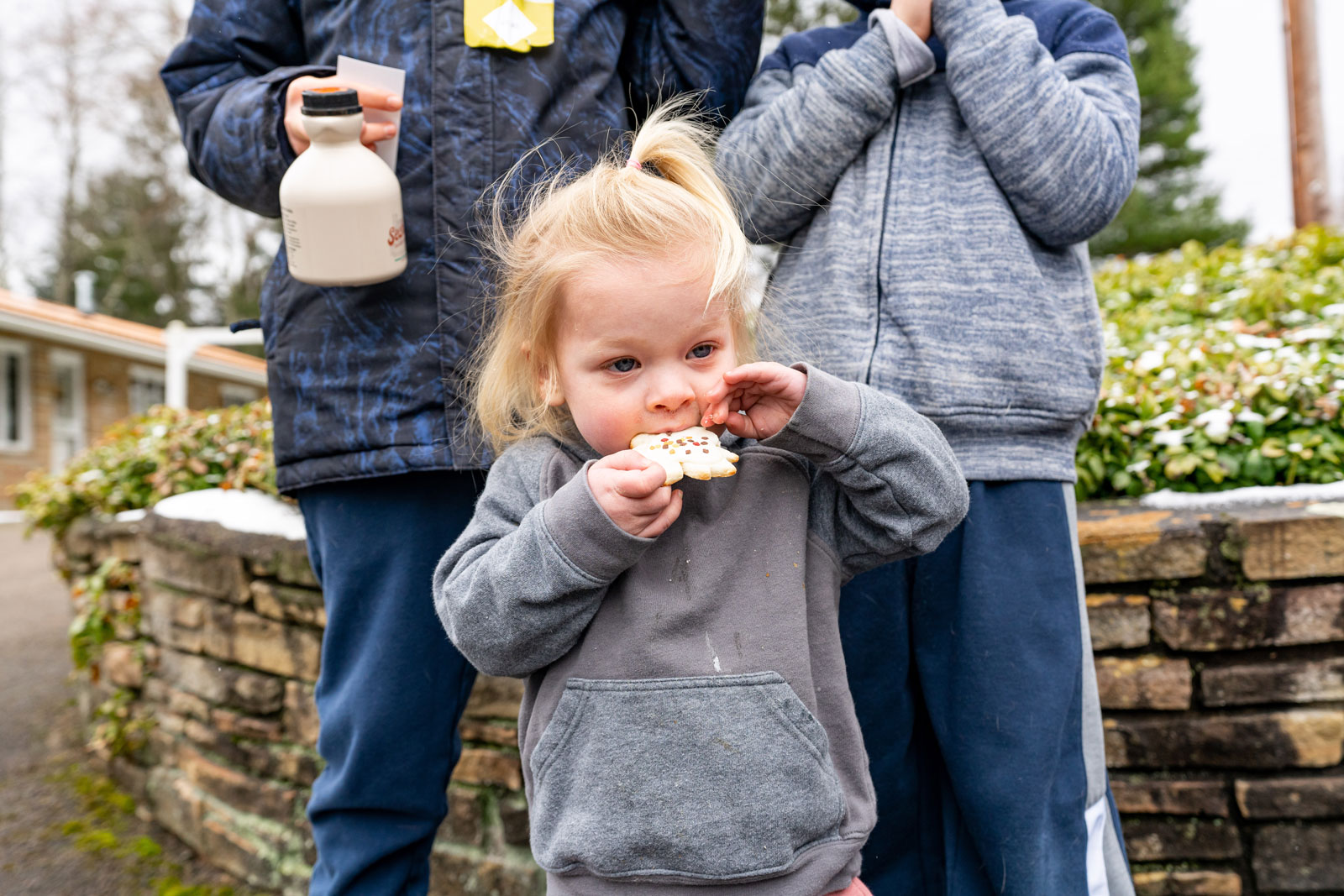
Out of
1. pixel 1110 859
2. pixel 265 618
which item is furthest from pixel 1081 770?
pixel 265 618

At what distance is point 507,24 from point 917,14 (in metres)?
0.67

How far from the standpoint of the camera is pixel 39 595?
692cm

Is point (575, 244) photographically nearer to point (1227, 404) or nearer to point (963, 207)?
point (963, 207)

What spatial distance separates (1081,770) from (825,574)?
0.58 metres

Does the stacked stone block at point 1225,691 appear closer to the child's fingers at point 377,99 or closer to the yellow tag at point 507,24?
the yellow tag at point 507,24

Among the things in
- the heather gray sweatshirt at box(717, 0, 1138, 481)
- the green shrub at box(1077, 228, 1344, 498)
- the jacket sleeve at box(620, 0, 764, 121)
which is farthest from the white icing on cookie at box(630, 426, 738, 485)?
the green shrub at box(1077, 228, 1344, 498)

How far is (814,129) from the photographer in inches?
59.1

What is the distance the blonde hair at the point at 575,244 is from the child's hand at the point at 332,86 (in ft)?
0.64

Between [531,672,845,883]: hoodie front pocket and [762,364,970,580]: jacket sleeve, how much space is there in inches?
9.9

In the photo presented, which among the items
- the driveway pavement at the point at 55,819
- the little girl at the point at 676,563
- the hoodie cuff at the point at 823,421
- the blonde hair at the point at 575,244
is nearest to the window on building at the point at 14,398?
the driveway pavement at the point at 55,819

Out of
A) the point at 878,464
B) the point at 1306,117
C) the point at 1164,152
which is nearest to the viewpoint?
the point at 878,464

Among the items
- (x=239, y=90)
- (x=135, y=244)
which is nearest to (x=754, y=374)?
(x=239, y=90)

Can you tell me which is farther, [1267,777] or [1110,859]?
[1267,777]

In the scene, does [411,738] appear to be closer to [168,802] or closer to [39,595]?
[168,802]
